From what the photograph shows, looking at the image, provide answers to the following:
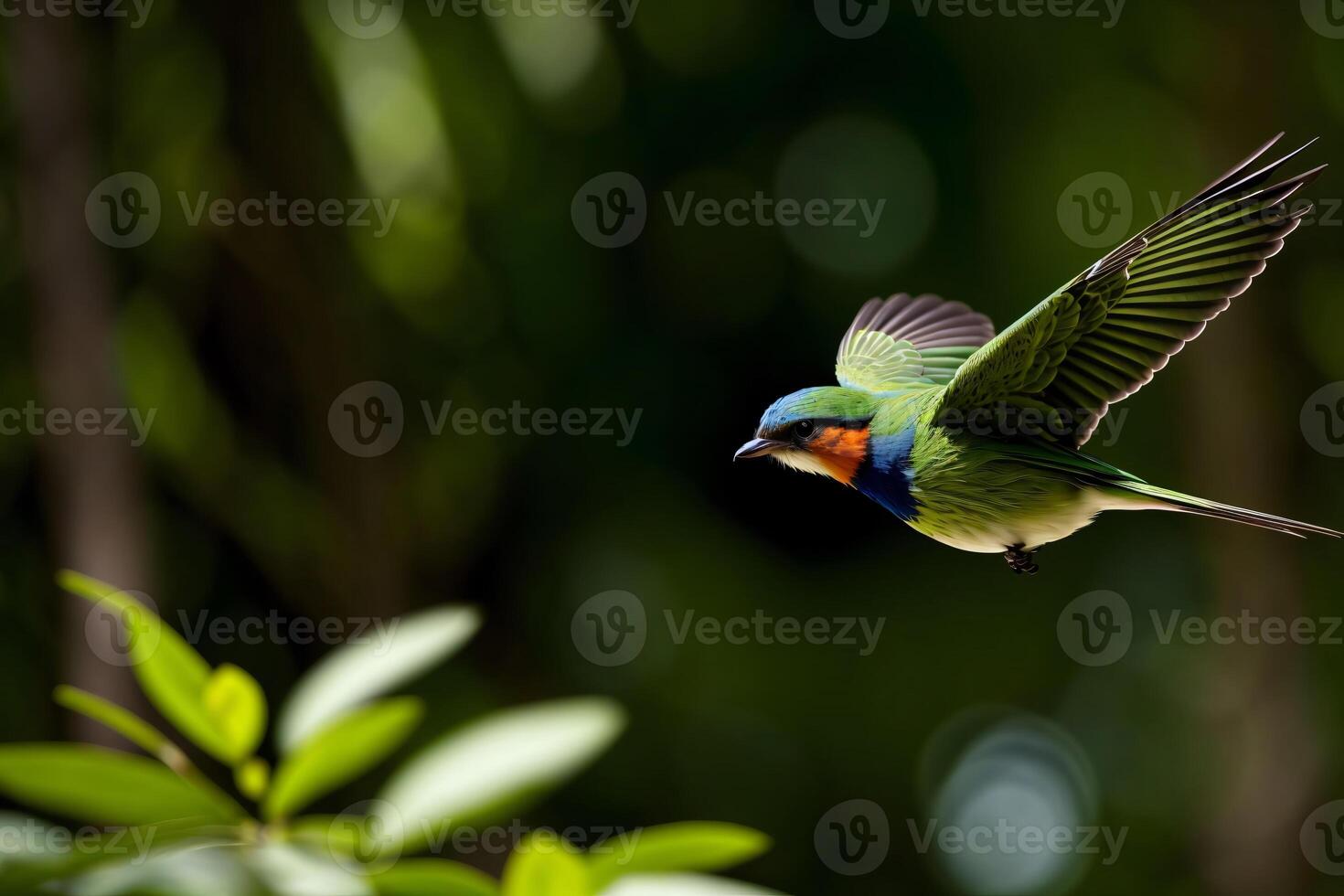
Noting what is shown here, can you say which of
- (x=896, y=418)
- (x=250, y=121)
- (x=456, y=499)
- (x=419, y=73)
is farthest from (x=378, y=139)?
(x=896, y=418)

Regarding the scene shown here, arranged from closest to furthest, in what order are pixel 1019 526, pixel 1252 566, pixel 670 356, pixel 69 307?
pixel 1019 526 → pixel 69 307 → pixel 1252 566 → pixel 670 356

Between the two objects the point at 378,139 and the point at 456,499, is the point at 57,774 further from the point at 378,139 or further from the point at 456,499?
the point at 456,499

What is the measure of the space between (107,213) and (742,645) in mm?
2334

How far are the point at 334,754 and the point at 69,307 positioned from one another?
2629 mm

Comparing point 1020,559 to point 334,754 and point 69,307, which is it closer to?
point 334,754

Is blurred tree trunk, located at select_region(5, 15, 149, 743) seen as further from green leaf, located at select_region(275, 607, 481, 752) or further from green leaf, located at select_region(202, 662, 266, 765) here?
green leaf, located at select_region(202, 662, 266, 765)

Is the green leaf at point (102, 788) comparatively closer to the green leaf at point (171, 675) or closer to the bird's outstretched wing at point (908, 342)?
the green leaf at point (171, 675)

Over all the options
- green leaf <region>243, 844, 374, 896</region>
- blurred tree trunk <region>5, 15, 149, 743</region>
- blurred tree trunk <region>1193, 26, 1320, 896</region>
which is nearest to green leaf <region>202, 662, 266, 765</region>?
green leaf <region>243, 844, 374, 896</region>

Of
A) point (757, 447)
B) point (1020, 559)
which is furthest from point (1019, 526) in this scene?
point (757, 447)

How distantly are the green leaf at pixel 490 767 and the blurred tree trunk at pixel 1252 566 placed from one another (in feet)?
9.60

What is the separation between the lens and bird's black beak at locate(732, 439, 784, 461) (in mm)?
822

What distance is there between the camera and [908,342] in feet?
4.36

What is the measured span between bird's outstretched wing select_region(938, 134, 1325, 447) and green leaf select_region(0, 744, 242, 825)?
524mm

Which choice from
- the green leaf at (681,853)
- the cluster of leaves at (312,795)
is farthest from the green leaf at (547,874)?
the green leaf at (681,853)
